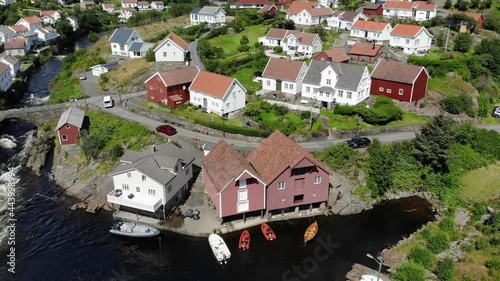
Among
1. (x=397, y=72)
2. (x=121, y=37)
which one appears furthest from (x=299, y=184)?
(x=121, y=37)

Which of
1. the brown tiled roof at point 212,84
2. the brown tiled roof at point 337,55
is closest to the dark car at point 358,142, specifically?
the brown tiled roof at point 212,84

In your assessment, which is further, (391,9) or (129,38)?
(391,9)

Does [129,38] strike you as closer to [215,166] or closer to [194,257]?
[215,166]

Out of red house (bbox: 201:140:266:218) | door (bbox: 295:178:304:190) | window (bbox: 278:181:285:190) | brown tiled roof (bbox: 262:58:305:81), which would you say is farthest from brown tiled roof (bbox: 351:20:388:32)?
window (bbox: 278:181:285:190)

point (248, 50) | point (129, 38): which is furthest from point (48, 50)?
point (248, 50)

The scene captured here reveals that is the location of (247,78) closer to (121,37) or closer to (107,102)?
(107,102)
